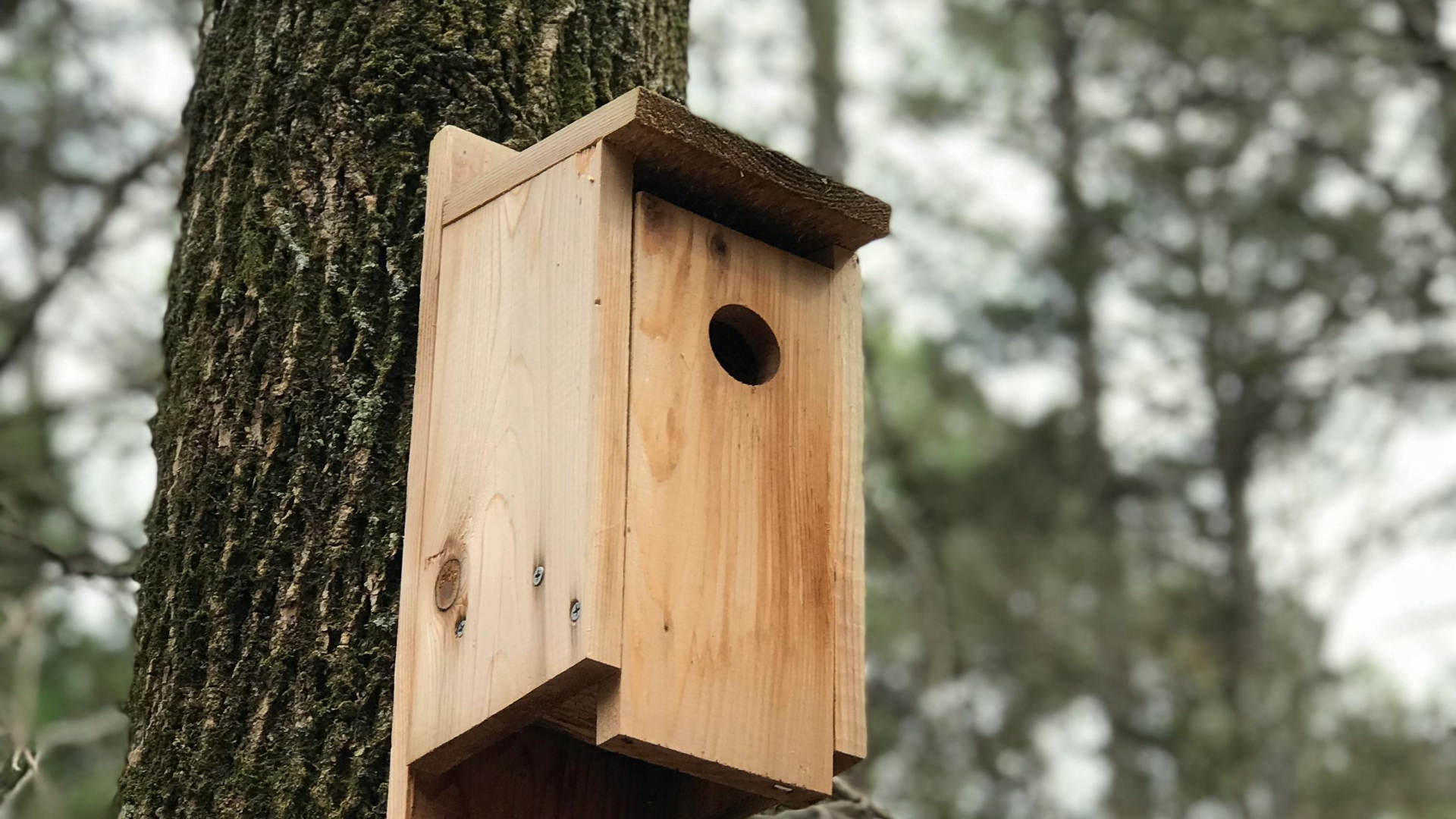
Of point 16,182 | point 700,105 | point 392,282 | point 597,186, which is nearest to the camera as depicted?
point 597,186

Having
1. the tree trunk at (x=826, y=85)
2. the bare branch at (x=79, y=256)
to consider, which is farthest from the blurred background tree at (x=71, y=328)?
the tree trunk at (x=826, y=85)

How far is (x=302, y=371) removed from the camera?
86.0 inches

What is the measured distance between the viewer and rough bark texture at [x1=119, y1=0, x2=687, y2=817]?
204 cm

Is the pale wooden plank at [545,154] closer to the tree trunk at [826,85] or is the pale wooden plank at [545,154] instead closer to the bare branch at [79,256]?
the bare branch at [79,256]

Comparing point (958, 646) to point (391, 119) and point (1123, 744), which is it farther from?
point (391, 119)

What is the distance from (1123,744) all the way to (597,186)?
11.2m

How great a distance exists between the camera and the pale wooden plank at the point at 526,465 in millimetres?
1850

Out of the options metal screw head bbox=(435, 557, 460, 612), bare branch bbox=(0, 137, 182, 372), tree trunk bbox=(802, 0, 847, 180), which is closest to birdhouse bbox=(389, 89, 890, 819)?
metal screw head bbox=(435, 557, 460, 612)

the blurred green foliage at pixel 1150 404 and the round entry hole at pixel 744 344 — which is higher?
the blurred green foliage at pixel 1150 404

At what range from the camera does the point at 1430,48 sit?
30.7 feet

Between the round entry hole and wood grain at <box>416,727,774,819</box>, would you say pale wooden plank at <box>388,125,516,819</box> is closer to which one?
wood grain at <box>416,727,774,819</box>

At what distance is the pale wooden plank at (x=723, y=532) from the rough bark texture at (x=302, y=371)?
36cm

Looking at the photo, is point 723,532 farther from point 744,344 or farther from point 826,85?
point 826,85

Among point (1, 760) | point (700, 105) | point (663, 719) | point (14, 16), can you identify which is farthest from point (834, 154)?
point (663, 719)
